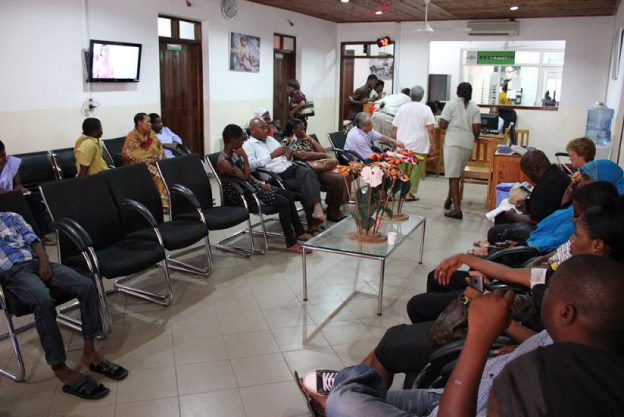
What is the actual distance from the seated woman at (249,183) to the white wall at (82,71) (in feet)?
7.88

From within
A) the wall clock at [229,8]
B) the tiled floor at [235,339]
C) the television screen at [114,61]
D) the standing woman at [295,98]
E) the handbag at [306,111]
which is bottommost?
the tiled floor at [235,339]

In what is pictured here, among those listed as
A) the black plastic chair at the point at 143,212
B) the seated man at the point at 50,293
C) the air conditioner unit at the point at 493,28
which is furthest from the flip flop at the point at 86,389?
the air conditioner unit at the point at 493,28

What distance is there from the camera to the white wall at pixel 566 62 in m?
9.91

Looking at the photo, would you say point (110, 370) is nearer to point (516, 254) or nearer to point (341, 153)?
point (516, 254)

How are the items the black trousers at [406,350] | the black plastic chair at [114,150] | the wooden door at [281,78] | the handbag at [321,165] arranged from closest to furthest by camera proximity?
the black trousers at [406,350], the handbag at [321,165], the black plastic chair at [114,150], the wooden door at [281,78]

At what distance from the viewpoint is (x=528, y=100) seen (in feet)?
43.9

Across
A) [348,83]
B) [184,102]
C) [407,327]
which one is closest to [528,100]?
[348,83]

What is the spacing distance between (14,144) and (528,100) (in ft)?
38.3

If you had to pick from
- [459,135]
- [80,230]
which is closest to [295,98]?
[459,135]

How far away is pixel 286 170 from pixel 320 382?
3.54 meters

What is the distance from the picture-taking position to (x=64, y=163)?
18.3ft

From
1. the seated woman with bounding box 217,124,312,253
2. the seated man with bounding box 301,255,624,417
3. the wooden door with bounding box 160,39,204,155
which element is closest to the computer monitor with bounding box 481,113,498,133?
the wooden door with bounding box 160,39,204,155

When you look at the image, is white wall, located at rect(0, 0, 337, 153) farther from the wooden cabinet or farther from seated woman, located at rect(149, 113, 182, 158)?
the wooden cabinet

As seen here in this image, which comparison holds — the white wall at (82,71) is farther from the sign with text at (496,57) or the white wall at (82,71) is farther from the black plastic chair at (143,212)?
the sign with text at (496,57)
